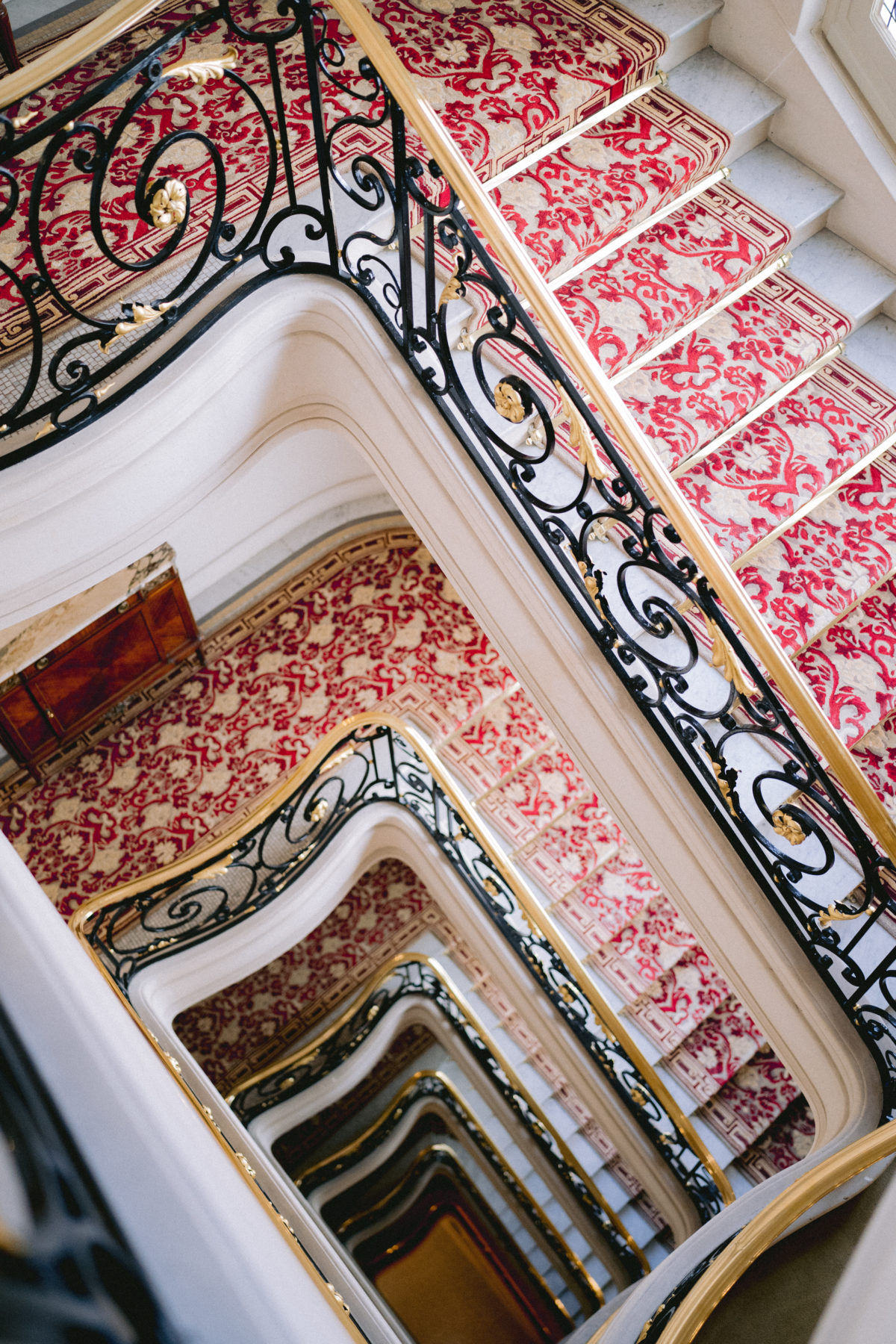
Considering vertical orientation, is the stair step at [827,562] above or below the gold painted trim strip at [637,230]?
below

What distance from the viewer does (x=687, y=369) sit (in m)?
3.50

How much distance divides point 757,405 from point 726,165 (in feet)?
3.39

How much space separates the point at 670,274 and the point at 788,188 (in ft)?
2.20

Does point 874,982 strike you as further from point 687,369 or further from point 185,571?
point 185,571

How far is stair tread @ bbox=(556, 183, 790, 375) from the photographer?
3.31 m

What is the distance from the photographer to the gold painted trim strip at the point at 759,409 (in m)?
3.29

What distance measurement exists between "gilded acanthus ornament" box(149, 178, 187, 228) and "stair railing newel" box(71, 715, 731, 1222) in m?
2.67

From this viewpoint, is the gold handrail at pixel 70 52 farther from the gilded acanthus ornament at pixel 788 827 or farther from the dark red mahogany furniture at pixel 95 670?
the dark red mahogany furniture at pixel 95 670

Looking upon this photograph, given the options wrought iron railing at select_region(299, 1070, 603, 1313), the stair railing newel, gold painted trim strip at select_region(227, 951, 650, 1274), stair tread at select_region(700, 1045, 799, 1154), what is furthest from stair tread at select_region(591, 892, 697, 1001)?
wrought iron railing at select_region(299, 1070, 603, 1313)

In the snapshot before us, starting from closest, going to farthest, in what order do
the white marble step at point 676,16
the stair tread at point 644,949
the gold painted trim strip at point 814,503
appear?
the gold painted trim strip at point 814,503
the white marble step at point 676,16
the stair tread at point 644,949

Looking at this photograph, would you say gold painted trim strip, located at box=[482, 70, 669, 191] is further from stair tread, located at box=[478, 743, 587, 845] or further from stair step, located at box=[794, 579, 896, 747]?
stair tread, located at box=[478, 743, 587, 845]

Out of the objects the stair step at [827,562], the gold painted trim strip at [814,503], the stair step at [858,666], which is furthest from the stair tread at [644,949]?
the gold painted trim strip at [814,503]

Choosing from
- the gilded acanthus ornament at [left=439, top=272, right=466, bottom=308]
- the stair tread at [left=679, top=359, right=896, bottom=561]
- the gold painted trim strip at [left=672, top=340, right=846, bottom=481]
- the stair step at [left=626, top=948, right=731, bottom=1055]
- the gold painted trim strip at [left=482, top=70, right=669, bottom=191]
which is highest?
the gold painted trim strip at [left=482, top=70, right=669, bottom=191]

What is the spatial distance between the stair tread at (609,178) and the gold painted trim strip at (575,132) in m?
0.04
